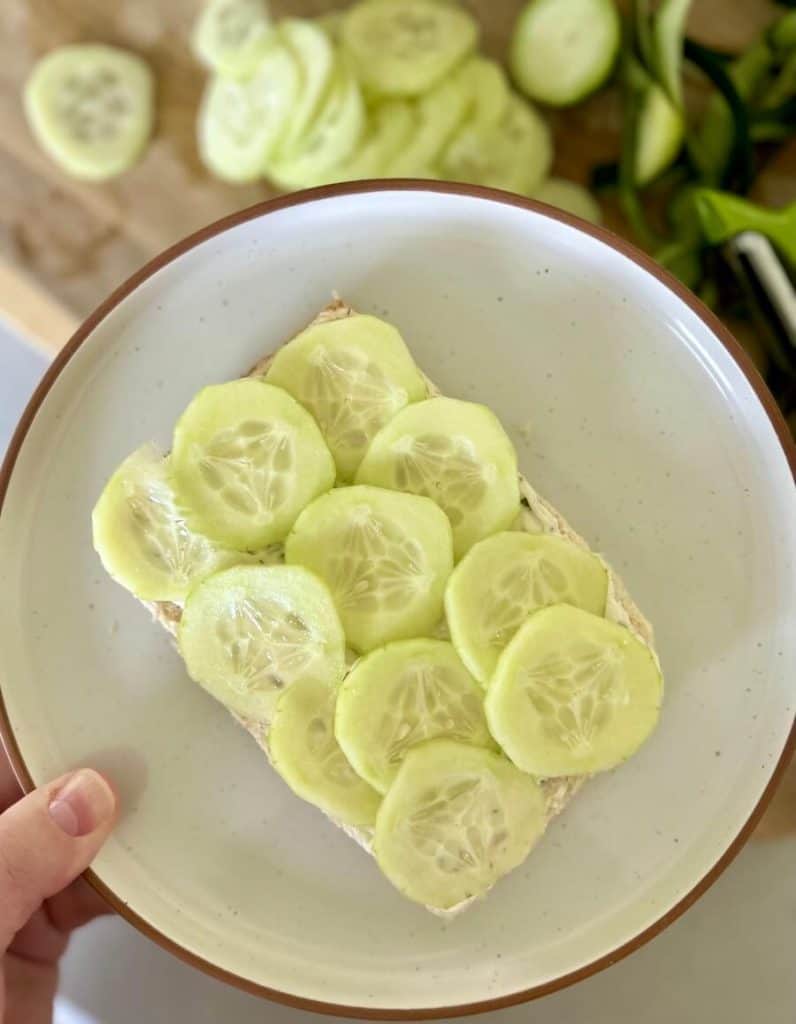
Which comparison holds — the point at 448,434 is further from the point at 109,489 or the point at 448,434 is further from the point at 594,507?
the point at 109,489

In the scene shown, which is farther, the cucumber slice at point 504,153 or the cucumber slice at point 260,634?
the cucumber slice at point 504,153

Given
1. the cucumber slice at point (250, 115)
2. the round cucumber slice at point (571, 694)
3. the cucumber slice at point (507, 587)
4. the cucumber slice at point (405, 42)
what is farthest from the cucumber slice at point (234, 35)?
the round cucumber slice at point (571, 694)

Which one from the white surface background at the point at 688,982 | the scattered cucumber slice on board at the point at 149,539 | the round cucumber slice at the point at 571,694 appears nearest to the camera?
the round cucumber slice at the point at 571,694

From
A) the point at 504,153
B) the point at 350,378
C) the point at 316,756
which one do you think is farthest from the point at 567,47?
the point at 316,756

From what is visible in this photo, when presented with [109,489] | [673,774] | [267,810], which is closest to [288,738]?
[267,810]

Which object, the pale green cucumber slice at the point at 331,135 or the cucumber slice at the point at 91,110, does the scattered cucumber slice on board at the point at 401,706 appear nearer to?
the pale green cucumber slice at the point at 331,135
